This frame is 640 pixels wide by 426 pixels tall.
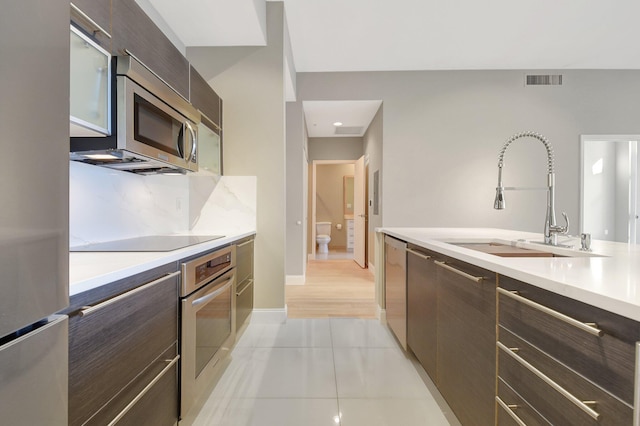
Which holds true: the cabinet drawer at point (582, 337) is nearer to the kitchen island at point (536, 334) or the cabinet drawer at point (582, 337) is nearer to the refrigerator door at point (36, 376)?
the kitchen island at point (536, 334)

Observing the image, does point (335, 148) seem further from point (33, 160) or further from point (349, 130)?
point (33, 160)

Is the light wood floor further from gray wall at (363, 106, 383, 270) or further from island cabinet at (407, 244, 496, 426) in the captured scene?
island cabinet at (407, 244, 496, 426)

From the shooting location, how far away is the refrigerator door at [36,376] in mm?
513

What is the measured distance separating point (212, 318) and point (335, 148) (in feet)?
16.3

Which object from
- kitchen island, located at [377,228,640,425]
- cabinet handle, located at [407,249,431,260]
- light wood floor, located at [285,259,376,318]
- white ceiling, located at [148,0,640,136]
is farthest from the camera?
light wood floor, located at [285,259,376,318]

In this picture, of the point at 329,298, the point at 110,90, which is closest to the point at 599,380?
the point at 110,90

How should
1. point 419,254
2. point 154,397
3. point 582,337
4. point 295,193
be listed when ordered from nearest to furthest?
point 582,337 → point 154,397 → point 419,254 → point 295,193

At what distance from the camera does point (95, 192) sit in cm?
159

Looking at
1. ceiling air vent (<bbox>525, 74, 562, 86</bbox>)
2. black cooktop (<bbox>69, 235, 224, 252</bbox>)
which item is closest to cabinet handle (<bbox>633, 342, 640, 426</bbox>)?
black cooktop (<bbox>69, 235, 224, 252</bbox>)

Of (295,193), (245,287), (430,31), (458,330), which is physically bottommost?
(245,287)

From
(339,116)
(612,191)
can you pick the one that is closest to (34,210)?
(339,116)

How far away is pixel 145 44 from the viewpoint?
1516 millimetres

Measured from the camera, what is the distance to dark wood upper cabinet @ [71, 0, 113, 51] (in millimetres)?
1074

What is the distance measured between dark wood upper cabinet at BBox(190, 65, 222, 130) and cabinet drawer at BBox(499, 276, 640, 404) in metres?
2.23
